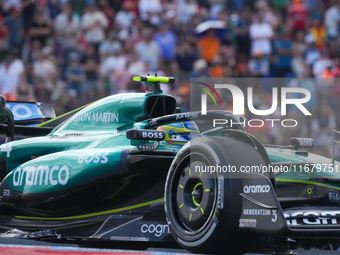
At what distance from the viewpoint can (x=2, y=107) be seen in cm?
740

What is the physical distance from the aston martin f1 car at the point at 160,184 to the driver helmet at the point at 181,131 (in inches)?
0.4

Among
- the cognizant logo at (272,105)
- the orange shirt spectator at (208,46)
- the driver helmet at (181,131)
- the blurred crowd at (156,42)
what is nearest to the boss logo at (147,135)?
the cognizant logo at (272,105)

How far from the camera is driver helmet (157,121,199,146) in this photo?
661 centimetres

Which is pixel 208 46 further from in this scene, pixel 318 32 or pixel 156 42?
pixel 318 32

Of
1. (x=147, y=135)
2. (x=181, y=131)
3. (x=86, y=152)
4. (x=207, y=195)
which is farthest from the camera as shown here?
(x=181, y=131)

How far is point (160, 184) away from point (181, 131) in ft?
2.88

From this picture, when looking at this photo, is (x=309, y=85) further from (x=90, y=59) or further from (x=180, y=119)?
(x=90, y=59)

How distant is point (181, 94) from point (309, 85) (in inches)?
264

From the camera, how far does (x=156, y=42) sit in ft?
50.0

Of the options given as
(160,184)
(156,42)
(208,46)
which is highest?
(156,42)

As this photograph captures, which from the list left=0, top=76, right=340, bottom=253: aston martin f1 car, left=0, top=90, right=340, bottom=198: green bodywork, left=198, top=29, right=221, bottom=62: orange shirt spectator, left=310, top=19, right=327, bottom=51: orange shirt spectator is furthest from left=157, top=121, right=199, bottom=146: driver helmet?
left=310, top=19, right=327, bottom=51: orange shirt spectator

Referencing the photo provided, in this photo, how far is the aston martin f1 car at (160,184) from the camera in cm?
484

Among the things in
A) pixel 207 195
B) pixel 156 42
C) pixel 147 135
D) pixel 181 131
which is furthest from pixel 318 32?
pixel 207 195

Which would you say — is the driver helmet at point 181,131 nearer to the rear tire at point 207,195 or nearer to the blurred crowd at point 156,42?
the rear tire at point 207,195
